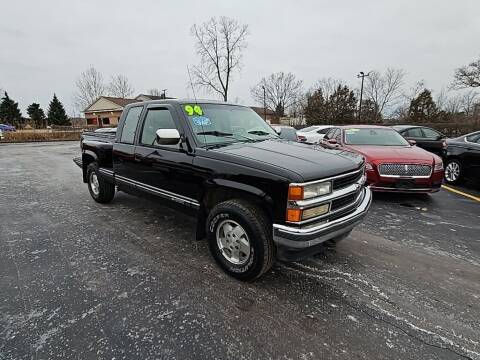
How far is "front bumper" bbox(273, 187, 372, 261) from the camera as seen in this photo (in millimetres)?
2465

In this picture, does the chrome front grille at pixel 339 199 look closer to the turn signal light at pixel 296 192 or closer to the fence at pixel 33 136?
the turn signal light at pixel 296 192

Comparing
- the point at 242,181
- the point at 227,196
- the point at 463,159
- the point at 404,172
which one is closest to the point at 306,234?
the point at 242,181

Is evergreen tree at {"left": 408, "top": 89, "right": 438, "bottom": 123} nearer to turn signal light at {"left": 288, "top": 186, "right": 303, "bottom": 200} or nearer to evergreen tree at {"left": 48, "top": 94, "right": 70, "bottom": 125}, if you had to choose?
turn signal light at {"left": 288, "top": 186, "right": 303, "bottom": 200}

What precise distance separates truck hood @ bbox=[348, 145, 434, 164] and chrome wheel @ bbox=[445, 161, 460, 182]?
1.97 meters

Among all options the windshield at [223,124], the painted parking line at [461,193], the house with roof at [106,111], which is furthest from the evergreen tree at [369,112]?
the windshield at [223,124]

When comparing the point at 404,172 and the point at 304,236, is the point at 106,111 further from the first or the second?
the point at 304,236

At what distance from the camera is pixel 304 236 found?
246 centimetres

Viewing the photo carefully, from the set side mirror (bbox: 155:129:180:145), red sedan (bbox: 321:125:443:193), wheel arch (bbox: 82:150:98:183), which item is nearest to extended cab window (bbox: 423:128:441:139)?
red sedan (bbox: 321:125:443:193)

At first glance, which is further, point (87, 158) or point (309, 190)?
point (87, 158)

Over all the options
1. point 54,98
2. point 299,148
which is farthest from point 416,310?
point 54,98

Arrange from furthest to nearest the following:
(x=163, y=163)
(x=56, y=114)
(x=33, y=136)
A: 1. (x=56, y=114)
2. (x=33, y=136)
3. (x=163, y=163)

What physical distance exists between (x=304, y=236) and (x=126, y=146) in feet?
10.5

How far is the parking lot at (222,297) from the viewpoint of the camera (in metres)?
2.12

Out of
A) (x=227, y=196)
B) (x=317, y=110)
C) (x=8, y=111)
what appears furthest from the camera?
(x=8, y=111)
